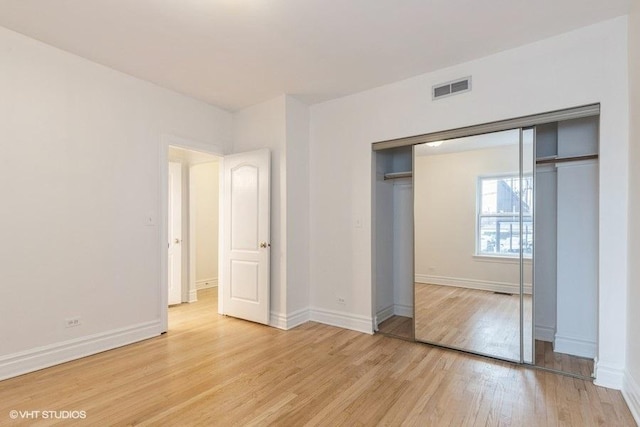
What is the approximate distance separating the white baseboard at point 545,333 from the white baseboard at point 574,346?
18cm

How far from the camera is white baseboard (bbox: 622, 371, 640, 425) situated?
2.02 meters

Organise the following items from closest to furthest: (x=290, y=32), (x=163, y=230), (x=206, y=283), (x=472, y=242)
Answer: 1. (x=290, y=32)
2. (x=472, y=242)
3. (x=163, y=230)
4. (x=206, y=283)

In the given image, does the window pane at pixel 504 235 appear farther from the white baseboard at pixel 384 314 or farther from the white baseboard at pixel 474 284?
the white baseboard at pixel 384 314

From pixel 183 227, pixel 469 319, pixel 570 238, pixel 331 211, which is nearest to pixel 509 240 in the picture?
pixel 570 238

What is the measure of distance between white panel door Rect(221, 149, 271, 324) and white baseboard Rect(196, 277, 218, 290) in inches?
74.8

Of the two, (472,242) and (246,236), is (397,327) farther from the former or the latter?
(246,236)

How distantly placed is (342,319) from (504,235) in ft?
6.60

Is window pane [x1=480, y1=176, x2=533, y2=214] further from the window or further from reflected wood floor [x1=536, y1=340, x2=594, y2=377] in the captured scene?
reflected wood floor [x1=536, y1=340, x2=594, y2=377]

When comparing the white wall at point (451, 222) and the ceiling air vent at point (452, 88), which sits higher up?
the ceiling air vent at point (452, 88)

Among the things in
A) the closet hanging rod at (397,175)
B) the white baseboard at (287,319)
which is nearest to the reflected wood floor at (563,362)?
the closet hanging rod at (397,175)

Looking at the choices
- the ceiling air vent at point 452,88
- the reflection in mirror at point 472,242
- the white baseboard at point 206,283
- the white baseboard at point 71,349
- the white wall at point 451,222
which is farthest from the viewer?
the white baseboard at point 206,283

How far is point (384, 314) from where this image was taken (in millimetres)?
4051

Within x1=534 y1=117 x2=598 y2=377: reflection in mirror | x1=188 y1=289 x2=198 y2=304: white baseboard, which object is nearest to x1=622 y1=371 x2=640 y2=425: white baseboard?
x1=534 y1=117 x2=598 y2=377: reflection in mirror

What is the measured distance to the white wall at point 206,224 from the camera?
20.1 ft
